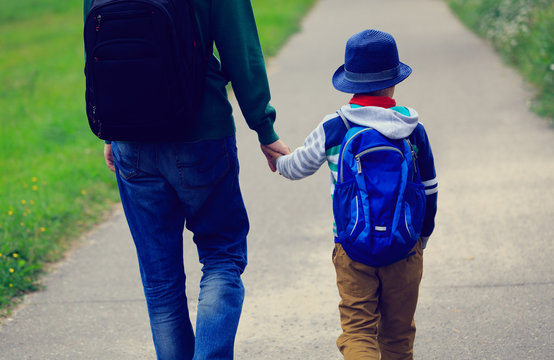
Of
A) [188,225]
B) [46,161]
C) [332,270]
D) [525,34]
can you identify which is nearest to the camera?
[188,225]

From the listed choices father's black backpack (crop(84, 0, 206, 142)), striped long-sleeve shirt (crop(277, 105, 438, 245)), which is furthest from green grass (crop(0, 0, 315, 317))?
striped long-sleeve shirt (crop(277, 105, 438, 245))

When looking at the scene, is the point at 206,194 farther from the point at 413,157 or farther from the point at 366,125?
the point at 413,157

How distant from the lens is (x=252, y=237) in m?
5.14

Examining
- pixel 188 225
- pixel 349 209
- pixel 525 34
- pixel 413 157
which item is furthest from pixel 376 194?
pixel 525 34

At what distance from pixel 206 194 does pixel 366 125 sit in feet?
2.04

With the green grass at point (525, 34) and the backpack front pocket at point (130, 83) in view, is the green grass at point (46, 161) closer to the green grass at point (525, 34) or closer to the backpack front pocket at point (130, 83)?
the backpack front pocket at point (130, 83)

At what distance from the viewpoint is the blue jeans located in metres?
2.64

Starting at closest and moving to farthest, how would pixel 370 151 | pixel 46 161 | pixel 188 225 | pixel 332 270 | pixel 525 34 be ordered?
pixel 370 151
pixel 188 225
pixel 332 270
pixel 46 161
pixel 525 34

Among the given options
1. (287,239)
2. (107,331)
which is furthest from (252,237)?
(107,331)

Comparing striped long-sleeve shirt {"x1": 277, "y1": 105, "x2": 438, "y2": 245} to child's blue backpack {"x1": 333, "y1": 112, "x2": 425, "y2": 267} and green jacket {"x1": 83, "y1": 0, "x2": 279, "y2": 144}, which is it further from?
green jacket {"x1": 83, "y1": 0, "x2": 279, "y2": 144}

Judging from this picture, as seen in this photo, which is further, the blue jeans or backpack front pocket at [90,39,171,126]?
the blue jeans

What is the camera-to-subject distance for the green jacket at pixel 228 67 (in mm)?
2580

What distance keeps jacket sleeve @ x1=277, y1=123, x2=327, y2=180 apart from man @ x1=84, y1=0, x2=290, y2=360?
0.08m

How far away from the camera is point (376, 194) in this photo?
2592 millimetres
